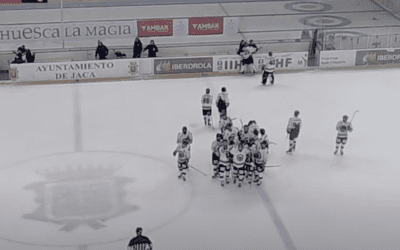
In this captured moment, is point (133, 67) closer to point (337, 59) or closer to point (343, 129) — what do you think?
point (337, 59)

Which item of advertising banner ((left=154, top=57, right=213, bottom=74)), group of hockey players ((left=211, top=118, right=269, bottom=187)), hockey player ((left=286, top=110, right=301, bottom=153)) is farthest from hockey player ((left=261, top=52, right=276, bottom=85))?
group of hockey players ((left=211, top=118, right=269, bottom=187))

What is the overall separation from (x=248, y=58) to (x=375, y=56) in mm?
5615

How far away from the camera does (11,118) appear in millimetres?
19734

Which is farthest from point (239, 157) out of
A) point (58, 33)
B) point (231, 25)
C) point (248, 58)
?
point (231, 25)

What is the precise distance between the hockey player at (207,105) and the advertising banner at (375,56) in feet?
30.6

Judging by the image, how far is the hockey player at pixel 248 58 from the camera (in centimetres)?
2412

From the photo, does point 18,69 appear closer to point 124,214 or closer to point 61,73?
point 61,73

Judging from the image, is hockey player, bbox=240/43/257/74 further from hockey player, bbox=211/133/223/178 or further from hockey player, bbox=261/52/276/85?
hockey player, bbox=211/133/223/178

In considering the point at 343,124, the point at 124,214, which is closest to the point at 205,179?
the point at 124,214

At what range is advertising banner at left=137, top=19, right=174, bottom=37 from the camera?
2633 cm

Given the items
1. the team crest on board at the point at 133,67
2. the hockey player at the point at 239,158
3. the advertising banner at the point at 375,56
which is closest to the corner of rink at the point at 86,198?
the hockey player at the point at 239,158

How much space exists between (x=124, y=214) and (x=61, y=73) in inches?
428

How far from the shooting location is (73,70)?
76.9ft

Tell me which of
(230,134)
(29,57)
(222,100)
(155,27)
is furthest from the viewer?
(155,27)
